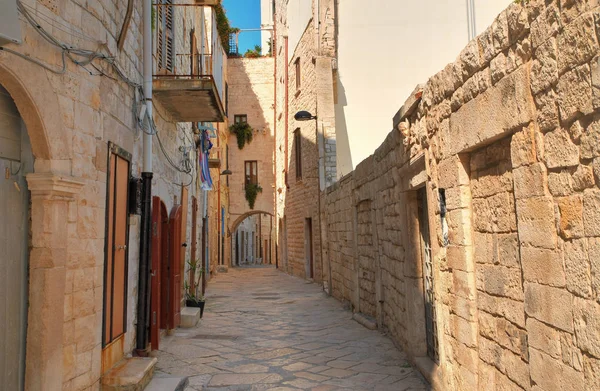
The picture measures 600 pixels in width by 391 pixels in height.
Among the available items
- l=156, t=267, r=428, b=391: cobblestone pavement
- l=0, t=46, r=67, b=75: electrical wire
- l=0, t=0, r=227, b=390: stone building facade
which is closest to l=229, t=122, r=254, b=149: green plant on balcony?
l=156, t=267, r=428, b=391: cobblestone pavement

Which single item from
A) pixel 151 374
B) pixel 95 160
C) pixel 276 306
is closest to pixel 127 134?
pixel 95 160

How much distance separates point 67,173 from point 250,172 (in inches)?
805

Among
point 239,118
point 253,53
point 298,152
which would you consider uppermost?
point 253,53

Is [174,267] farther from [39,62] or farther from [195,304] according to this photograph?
[39,62]

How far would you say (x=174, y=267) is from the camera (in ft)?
24.9

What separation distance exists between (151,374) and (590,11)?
479cm

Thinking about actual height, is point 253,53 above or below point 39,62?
above

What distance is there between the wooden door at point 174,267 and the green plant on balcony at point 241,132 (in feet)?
54.7

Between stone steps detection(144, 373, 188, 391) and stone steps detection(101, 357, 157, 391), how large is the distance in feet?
0.19

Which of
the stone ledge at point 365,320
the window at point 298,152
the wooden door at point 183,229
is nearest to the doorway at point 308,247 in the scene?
the window at point 298,152

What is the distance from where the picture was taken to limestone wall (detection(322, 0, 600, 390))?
2.28m

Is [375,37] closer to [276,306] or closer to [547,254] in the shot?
[276,306]

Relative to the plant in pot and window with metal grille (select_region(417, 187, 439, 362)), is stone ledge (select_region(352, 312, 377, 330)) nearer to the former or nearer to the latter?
window with metal grille (select_region(417, 187, 439, 362))

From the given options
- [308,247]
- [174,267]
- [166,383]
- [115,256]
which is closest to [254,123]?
[308,247]
